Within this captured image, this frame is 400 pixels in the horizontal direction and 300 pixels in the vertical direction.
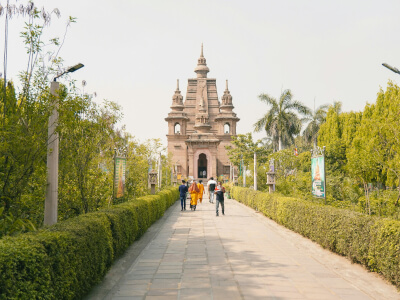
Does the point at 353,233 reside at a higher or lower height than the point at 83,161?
lower

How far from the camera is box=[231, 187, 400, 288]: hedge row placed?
21.7 ft

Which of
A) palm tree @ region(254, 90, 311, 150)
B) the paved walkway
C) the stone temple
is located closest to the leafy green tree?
the paved walkway

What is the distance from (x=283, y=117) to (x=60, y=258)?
37.2 meters

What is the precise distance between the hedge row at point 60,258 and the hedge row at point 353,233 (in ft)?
15.2

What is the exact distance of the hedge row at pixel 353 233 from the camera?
661 cm

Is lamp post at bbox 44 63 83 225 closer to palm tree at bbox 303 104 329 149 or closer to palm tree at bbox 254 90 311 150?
palm tree at bbox 254 90 311 150

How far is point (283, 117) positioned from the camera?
40656 mm

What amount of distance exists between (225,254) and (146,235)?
4.09 meters

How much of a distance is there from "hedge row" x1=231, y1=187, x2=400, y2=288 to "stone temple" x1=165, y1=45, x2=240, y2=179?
158 ft

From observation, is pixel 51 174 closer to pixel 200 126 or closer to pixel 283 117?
pixel 283 117

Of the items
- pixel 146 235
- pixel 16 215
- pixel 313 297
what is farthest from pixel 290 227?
pixel 16 215

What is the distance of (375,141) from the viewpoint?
50.1 feet

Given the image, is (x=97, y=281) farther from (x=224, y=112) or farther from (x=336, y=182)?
(x=224, y=112)

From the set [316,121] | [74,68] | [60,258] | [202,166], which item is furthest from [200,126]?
[60,258]
